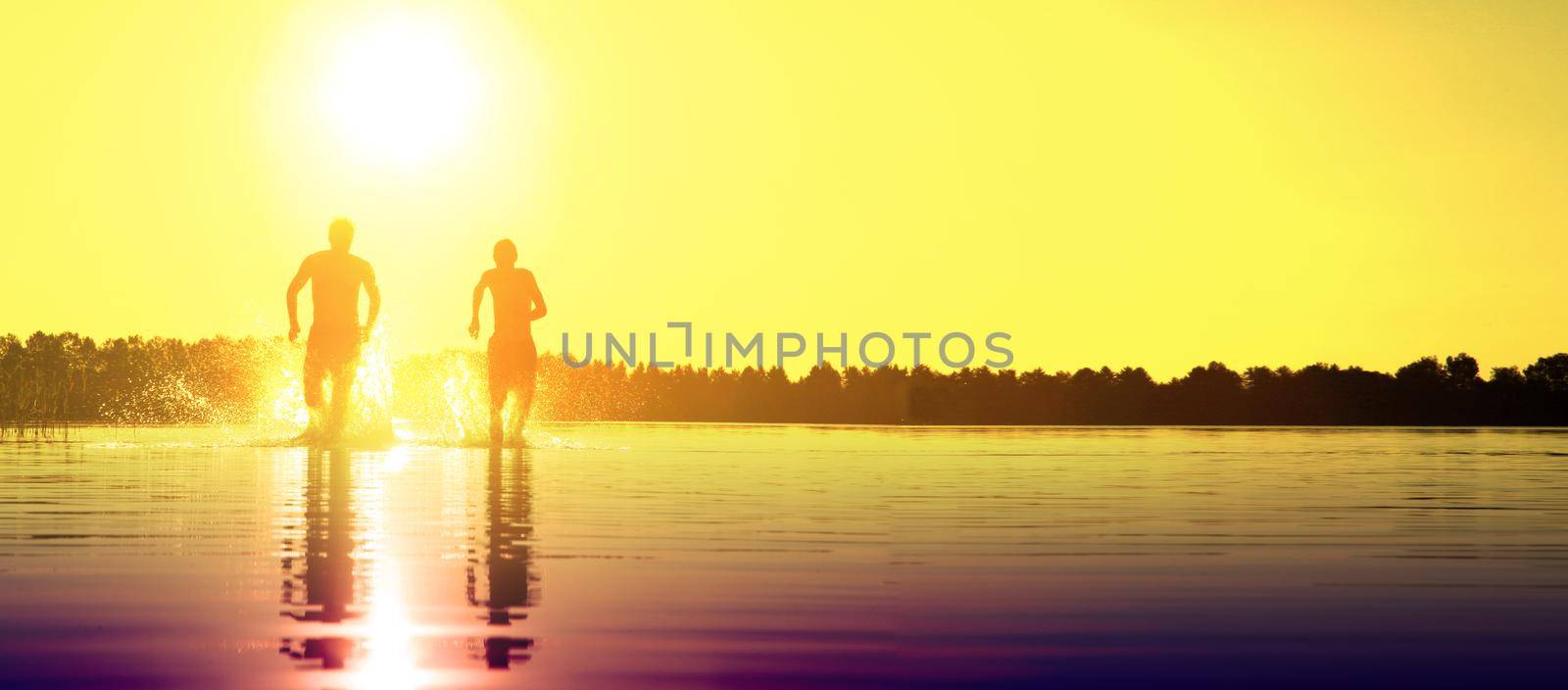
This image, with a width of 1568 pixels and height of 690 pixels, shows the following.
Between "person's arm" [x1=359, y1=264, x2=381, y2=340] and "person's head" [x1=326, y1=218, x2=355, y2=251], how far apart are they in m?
0.53

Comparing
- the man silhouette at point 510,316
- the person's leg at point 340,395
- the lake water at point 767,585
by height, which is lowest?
the lake water at point 767,585

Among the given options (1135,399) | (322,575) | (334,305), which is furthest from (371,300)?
(1135,399)

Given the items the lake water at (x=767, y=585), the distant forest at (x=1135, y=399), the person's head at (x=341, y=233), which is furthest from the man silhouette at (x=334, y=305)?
the distant forest at (x=1135, y=399)

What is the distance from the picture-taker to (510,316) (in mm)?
30172

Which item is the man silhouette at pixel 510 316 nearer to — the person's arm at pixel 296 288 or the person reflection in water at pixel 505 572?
the person's arm at pixel 296 288

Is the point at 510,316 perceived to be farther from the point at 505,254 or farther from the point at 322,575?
the point at 322,575

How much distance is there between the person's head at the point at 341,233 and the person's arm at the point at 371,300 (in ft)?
1.73

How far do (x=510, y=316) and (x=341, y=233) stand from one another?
321 centimetres

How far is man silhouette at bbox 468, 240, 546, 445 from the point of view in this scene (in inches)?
1186

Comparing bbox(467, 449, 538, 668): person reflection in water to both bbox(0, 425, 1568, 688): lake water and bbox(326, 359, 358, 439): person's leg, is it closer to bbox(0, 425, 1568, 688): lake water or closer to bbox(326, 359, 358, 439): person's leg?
bbox(0, 425, 1568, 688): lake water

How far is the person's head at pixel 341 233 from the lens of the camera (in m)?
30.0

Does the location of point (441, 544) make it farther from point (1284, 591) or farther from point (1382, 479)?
point (1382, 479)

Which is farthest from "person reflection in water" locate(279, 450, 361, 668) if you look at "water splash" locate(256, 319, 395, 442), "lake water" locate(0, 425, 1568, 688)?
"water splash" locate(256, 319, 395, 442)

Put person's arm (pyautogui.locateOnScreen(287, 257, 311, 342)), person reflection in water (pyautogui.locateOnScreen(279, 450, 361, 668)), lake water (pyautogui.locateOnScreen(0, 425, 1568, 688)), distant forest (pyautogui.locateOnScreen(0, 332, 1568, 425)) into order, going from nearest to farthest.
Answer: lake water (pyautogui.locateOnScreen(0, 425, 1568, 688))
person reflection in water (pyautogui.locateOnScreen(279, 450, 361, 668))
person's arm (pyautogui.locateOnScreen(287, 257, 311, 342))
distant forest (pyautogui.locateOnScreen(0, 332, 1568, 425))
